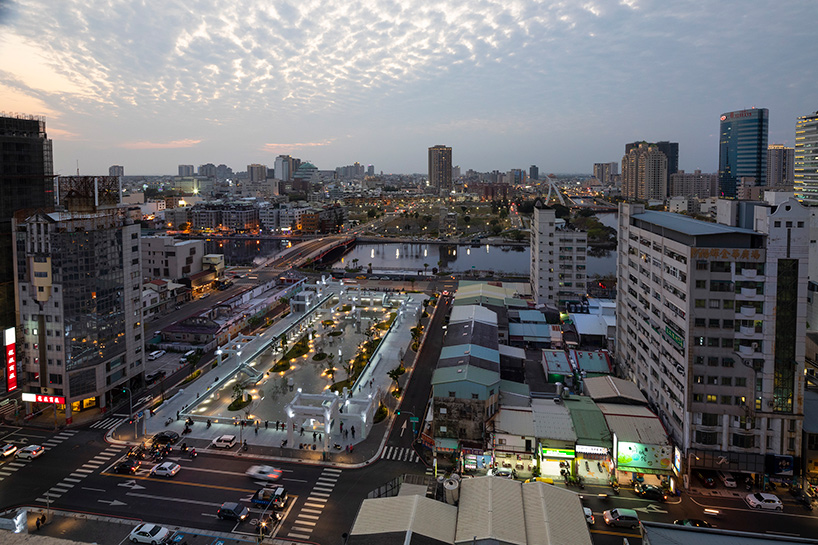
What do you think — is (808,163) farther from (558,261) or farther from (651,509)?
(651,509)

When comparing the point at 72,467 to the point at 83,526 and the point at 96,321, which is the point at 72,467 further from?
the point at 96,321

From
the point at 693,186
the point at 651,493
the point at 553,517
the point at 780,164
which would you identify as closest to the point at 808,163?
the point at 651,493

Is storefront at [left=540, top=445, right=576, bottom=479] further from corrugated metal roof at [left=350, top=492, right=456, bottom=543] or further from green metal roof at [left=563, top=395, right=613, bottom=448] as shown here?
corrugated metal roof at [left=350, top=492, right=456, bottom=543]

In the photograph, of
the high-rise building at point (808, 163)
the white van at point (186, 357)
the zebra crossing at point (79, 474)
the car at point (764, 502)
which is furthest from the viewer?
the high-rise building at point (808, 163)

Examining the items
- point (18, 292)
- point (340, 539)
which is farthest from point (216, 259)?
point (340, 539)

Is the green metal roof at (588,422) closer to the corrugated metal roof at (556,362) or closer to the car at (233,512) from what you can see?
the corrugated metal roof at (556,362)

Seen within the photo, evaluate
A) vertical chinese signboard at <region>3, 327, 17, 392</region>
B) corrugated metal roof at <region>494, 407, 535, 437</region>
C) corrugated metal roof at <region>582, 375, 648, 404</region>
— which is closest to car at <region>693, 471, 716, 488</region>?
corrugated metal roof at <region>582, 375, 648, 404</region>

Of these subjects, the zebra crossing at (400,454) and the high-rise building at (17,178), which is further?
the high-rise building at (17,178)

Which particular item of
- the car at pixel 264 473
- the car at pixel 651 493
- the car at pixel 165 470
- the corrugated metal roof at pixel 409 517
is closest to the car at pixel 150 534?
the car at pixel 165 470
